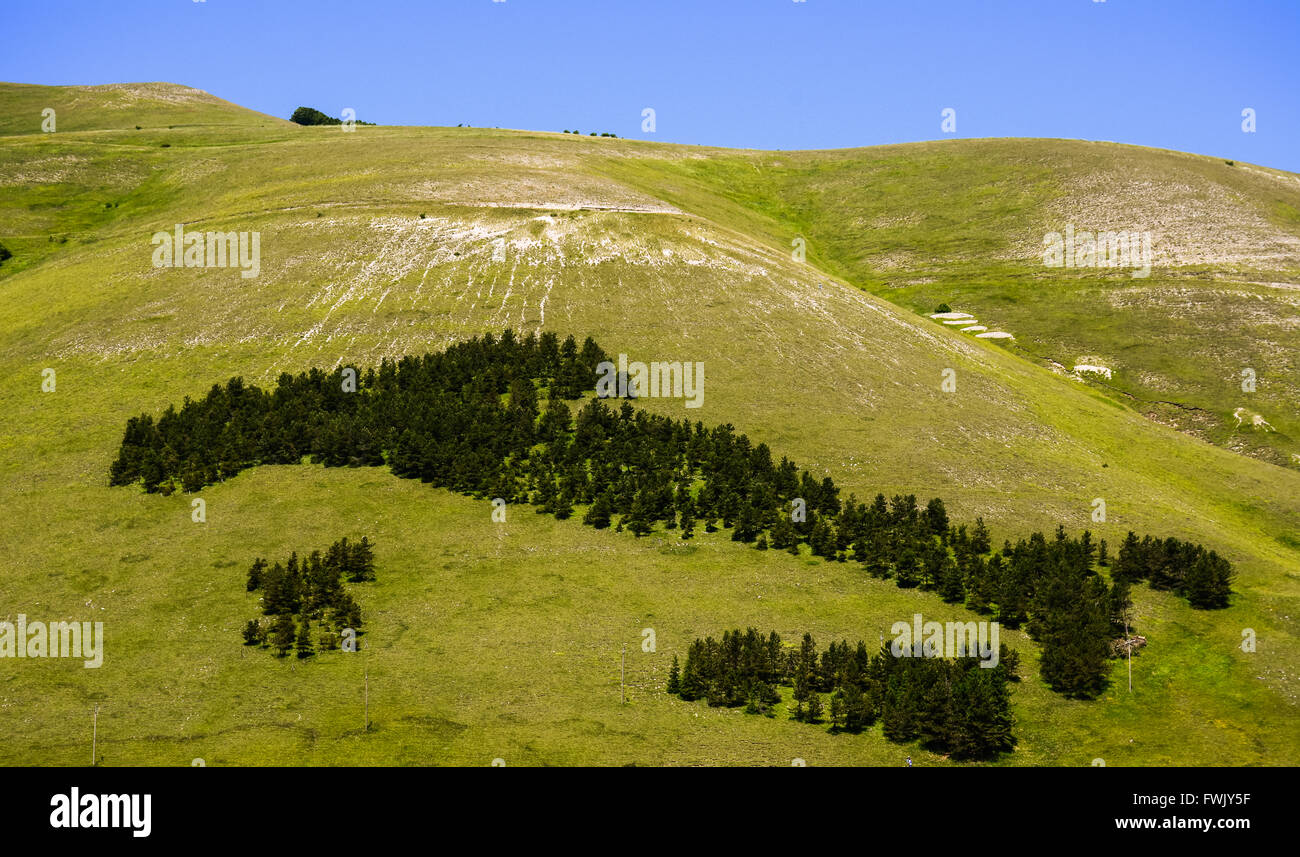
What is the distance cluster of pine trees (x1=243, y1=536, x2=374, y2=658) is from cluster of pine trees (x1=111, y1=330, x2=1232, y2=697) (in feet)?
33.3

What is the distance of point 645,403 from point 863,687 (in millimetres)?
34061

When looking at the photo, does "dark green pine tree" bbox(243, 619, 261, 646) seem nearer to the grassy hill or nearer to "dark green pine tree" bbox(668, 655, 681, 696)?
the grassy hill

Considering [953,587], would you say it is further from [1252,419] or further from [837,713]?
[1252,419]

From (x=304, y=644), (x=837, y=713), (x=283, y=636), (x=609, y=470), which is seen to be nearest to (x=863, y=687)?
(x=837, y=713)

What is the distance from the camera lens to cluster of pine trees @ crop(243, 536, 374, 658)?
49.0m

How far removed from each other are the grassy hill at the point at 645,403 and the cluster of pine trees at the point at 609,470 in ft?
5.14

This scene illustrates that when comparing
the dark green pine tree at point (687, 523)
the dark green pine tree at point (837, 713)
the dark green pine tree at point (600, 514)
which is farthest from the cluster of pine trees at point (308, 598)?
the dark green pine tree at point (837, 713)

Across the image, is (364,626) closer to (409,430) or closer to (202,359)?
(409,430)

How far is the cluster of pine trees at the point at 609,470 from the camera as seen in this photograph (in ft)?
177

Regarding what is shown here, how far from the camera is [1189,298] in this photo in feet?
370

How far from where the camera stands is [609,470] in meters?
64.8

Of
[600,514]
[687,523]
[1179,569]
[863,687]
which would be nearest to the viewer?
[863,687]

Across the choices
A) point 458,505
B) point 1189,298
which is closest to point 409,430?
point 458,505

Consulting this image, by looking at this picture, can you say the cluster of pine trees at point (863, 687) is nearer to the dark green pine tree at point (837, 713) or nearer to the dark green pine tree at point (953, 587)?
the dark green pine tree at point (837, 713)
